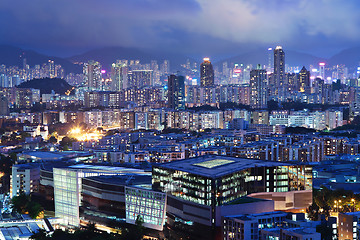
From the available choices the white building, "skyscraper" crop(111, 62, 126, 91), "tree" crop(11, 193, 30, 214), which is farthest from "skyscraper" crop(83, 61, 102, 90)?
"tree" crop(11, 193, 30, 214)

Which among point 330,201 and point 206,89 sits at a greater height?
point 206,89

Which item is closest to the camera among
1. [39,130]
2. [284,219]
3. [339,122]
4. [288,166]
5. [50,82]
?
[284,219]

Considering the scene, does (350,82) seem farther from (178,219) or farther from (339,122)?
(178,219)

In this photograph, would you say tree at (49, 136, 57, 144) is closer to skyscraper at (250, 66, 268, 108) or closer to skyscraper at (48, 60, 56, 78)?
skyscraper at (250, 66, 268, 108)

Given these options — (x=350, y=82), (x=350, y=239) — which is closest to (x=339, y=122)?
(x=350, y=82)

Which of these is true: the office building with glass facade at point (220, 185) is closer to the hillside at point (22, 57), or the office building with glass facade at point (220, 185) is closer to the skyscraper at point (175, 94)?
the skyscraper at point (175, 94)

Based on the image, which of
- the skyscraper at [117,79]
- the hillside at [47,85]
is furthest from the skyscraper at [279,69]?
the hillside at [47,85]

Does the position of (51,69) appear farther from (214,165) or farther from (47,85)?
(214,165)

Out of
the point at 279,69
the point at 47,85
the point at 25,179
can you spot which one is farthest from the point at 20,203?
the point at 279,69

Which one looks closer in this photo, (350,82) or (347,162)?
(347,162)
